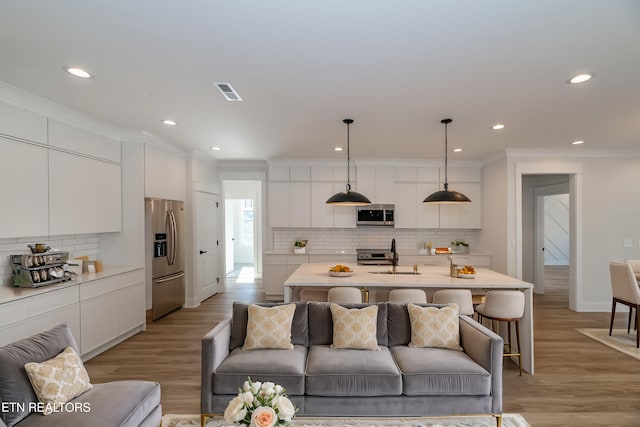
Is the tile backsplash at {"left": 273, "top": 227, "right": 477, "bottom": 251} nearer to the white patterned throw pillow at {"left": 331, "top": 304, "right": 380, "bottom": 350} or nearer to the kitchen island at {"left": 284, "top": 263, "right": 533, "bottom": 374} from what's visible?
the kitchen island at {"left": 284, "top": 263, "right": 533, "bottom": 374}

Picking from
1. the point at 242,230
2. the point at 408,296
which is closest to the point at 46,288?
the point at 408,296

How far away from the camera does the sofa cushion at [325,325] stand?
9.87 feet

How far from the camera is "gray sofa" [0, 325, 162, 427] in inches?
71.0

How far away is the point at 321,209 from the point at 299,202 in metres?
0.47

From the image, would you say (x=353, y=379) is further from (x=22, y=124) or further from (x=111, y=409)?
(x=22, y=124)

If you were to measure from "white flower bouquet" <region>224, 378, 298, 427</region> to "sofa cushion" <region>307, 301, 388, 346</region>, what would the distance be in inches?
60.2

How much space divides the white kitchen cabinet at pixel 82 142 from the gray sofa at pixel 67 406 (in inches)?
92.6

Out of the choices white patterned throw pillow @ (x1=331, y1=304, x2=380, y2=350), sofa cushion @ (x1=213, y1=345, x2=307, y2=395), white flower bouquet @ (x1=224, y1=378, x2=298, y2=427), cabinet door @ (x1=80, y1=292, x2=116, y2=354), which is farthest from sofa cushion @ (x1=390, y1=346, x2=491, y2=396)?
cabinet door @ (x1=80, y1=292, x2=116, y2=354)

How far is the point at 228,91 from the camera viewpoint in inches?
121

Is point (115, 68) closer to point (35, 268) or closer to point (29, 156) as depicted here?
point (29, 156)

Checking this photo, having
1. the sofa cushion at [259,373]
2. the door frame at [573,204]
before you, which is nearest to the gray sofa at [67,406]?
the sofa cushion at [259,373]

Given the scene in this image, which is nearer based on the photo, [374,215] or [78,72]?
[78,72]

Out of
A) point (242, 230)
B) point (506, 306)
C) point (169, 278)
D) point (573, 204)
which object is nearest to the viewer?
point (506, 306)

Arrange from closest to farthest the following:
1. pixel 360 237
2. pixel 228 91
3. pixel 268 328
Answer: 1. pixel 268 328
2. pixel 228 91
3. pixel 360 237
